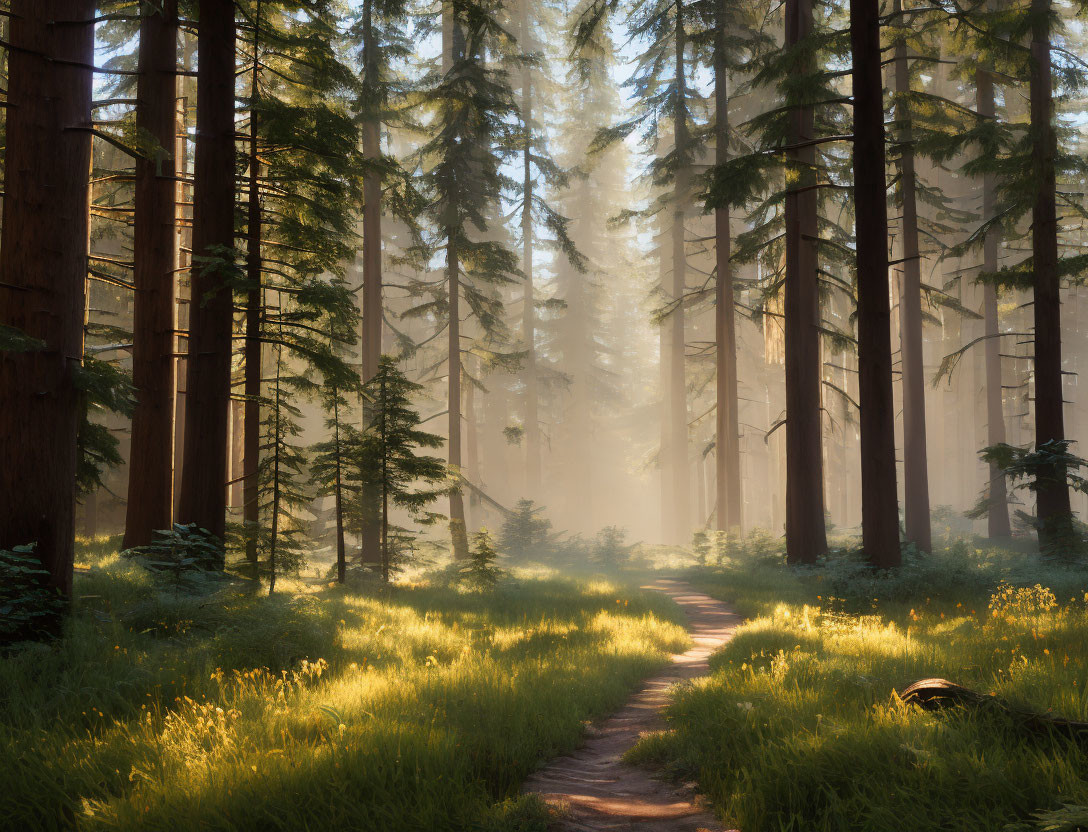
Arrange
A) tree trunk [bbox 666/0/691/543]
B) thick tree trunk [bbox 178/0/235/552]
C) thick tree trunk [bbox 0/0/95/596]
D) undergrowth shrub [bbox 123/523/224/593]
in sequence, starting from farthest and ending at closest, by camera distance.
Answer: tree trunk [bbox 666/0/691/543]
thick tree trunk [bbox 178/0/235/552]
undergrowth shrub [bbox 123/523/224/593]
thick tree trunk [bbox 0/0/95/596]

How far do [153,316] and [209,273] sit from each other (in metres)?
2.01

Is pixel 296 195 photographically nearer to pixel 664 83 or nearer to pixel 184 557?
pixel 184 557

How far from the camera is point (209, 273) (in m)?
9.16

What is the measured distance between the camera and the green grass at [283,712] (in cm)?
332

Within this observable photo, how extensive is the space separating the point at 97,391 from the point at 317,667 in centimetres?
358

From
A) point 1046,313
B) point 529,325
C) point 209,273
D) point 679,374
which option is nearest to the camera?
point 209,273

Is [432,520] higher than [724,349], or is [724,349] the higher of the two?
[724,349]

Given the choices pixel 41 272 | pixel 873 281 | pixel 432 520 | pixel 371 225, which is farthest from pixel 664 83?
pixel 41 272

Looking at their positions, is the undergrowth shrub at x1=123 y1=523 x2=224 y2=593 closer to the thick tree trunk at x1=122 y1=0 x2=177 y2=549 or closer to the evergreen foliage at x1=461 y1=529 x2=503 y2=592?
the thick tree trunk at x1=122 y1=0 x2=177 y2=549

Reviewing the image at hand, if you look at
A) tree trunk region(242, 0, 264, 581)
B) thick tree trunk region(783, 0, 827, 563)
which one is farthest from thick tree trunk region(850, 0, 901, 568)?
tree trunk region(242, 0, 264, 581)

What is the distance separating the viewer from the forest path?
12.1 ft

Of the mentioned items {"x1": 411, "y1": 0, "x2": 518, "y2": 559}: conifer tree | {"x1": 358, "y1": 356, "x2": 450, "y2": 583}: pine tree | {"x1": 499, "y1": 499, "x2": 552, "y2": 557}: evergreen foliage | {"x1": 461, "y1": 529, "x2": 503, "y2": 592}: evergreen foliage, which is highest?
{"x1": 411, "y1": 0, "x2": 518, "y2": 559}: conifer tree

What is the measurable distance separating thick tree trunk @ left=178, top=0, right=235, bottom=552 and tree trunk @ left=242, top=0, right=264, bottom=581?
1.84ft

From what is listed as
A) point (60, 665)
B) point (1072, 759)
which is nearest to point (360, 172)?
point (60, 665)
